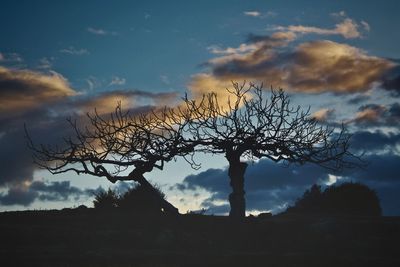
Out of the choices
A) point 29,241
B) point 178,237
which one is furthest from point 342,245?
point 29,241

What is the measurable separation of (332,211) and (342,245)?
822 cm

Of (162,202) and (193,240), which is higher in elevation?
(162,202)

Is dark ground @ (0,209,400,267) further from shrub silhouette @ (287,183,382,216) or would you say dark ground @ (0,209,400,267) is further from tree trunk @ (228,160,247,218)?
shrub silhouette @ (287,183,382,216)

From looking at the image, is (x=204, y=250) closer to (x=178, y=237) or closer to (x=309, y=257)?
(x=178, y=237)

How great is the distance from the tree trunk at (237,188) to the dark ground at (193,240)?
494 mm

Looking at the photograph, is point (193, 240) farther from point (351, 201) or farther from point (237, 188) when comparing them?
point (351, 201)

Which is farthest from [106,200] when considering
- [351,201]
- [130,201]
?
[351,201]

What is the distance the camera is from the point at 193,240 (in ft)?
63.2

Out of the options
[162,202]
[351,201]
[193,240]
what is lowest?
[193,240]

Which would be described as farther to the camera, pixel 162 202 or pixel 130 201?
pixel 130 201

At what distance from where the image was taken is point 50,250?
57.7 ft

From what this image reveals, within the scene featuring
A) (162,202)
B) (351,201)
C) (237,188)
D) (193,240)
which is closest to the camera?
(193,240)

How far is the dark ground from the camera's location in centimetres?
1608

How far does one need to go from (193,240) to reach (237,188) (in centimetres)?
263
